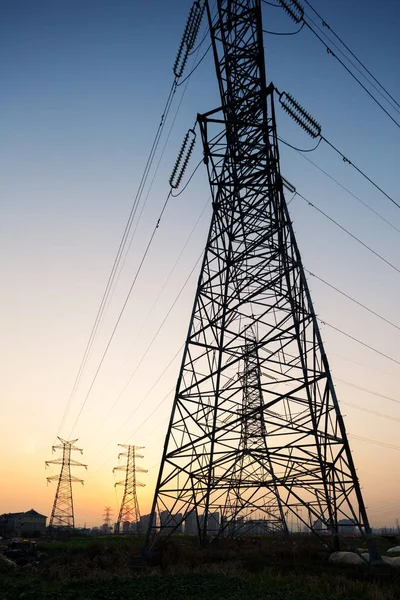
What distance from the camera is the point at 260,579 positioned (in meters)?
11.5

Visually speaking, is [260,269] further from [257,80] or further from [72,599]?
[72,599]

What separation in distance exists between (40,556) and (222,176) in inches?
780

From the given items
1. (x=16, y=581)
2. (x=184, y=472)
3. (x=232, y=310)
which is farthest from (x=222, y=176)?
(x=16, y=581)

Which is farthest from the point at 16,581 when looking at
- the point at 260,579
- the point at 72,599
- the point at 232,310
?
the point at 232,310

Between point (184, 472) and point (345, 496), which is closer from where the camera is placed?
point (345, 496)

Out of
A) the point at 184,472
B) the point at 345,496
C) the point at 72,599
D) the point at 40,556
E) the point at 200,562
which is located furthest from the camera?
the point at 40,556

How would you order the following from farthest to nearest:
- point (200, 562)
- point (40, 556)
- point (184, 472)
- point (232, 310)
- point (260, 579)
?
point (40, 556) → point (232, 310) → point (184, 472) → point (200, 562) → point (260, 579)

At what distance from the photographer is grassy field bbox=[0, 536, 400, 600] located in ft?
32.3

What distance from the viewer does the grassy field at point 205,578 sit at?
984 centimetres

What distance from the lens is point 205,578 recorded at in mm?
11234

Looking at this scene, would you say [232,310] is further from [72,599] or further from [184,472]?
[72,599]

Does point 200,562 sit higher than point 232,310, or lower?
lower

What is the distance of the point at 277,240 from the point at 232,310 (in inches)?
152

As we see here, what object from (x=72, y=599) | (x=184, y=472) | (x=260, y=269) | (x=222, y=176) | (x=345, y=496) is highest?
(x=222, y=176)
